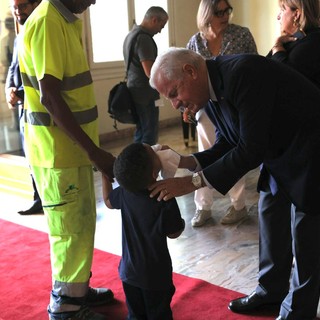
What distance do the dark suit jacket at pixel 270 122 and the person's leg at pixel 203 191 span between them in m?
1.33

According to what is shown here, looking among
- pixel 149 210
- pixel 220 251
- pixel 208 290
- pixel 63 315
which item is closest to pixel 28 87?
pixel 149 210

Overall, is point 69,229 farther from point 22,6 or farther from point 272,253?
point 22,6

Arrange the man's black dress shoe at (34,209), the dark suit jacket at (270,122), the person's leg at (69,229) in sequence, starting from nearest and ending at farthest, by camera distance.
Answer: the dark suit jacket at (270,122) → the person's leg at (69,229) → the man's black dress shoe at (34,209)

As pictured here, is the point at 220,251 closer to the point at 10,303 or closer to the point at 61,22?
the point at 10,303

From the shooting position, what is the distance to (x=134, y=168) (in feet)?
5.14

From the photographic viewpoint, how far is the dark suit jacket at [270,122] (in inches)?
Result: 57.2

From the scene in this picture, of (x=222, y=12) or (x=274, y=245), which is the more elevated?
(x=222, y=12)

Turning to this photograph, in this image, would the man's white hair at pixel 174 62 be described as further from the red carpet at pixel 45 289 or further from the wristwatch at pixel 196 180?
the red carpet at pixel 45 289

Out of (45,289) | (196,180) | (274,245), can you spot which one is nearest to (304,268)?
(274,245)

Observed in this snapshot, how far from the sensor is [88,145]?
1713 millimetres

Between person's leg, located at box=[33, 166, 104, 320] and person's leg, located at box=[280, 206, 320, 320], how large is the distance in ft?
2.63

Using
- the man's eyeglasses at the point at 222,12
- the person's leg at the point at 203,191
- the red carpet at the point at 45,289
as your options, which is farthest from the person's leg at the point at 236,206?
Answer: the man's eyeglasses at the point at 222,12

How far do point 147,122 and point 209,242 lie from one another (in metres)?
1.51

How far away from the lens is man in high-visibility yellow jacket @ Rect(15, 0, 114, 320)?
166cm
